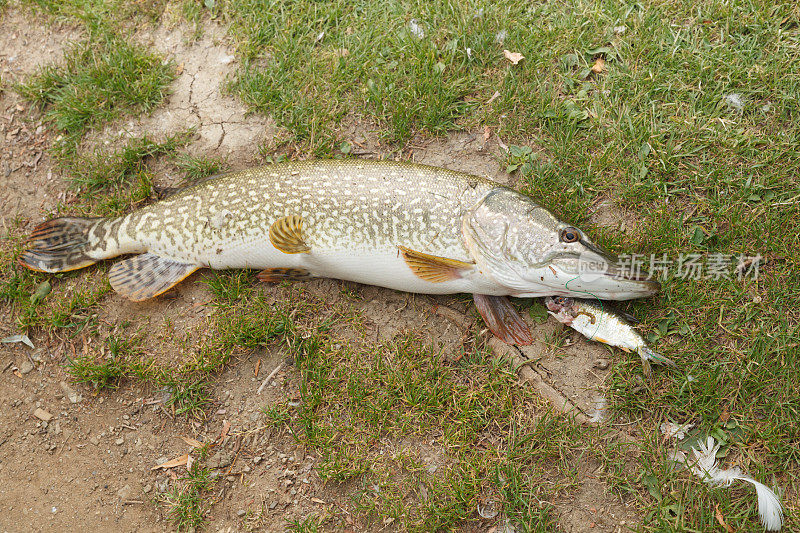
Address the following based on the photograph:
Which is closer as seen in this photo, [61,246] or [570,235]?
[570,235]

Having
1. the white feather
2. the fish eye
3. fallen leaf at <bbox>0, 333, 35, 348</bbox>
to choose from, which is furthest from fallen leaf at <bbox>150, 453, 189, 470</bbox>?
the white feather

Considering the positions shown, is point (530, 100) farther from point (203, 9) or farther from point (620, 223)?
point (203, 9)

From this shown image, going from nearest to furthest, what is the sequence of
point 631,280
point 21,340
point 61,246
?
point 631,280, point 21,340, point 61,246

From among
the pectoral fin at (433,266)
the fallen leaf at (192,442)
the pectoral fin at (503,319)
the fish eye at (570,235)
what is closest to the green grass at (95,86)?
the fallen leaf at (192,442)

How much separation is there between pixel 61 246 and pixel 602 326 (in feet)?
13.5

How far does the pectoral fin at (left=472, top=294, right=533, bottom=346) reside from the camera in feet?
13.5

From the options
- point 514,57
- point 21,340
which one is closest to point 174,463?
point 21,340

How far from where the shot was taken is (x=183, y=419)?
4.17m

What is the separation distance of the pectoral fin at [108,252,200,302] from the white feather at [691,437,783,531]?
3.73 m

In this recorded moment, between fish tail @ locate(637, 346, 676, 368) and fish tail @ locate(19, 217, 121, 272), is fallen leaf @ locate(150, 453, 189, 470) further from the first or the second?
fish tail @ locate(637, 346, 676, 368)

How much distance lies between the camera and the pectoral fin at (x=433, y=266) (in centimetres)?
398

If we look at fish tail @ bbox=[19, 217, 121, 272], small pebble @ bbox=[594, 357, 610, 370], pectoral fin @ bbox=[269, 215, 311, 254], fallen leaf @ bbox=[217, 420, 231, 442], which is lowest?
fallen leaf @ bbox=[217, 420, 231, 442]

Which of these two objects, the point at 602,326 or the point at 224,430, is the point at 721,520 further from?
the point at 224,430

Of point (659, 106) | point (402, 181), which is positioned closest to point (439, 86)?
point (402, 181)
